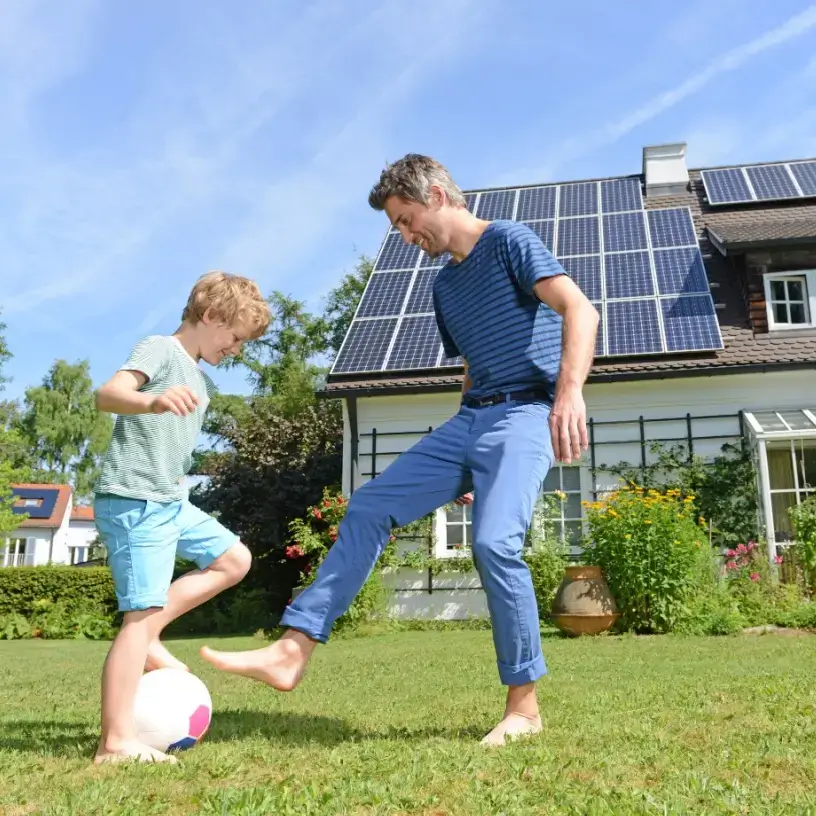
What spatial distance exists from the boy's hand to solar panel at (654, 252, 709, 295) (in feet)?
37.6

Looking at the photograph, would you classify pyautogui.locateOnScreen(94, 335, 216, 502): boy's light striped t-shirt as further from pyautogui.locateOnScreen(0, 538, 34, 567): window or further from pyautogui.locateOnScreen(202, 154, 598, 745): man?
pyautogui.locateOnScreen(0, 538, 34, 567): window

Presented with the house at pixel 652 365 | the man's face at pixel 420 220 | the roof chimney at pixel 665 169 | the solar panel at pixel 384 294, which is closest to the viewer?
the man's face at pixel 420 220

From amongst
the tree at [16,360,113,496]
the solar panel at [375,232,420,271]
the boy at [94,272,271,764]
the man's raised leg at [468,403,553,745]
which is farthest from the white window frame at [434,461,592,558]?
the tree at [16,360,113,496]

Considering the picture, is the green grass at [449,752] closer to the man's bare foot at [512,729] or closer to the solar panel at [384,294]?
the man's bare foot at [512,729]

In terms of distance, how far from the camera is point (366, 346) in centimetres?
1336

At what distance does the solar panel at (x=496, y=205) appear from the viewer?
16219 mm

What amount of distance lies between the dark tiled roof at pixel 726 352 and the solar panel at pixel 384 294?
168 cm

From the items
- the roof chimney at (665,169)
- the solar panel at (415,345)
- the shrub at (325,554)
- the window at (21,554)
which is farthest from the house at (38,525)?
the roof chimney at (665,169)

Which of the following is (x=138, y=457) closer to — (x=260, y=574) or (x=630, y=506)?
(x=630, y=506)

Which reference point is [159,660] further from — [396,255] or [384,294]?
[396,255]

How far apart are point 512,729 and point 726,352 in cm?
1067

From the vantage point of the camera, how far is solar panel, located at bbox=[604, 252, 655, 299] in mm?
13281

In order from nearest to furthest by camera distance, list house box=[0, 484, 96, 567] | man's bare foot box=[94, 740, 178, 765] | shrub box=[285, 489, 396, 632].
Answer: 1. man's bare foot box=[94, 740, 178, 765]
2. shrub box=[285, 489, 396, 632]
3. house box=[0, 484, 96, 567]

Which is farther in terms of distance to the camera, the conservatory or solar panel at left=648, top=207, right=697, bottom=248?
solar panel at left=648, top=207, right=697, bottom=248
